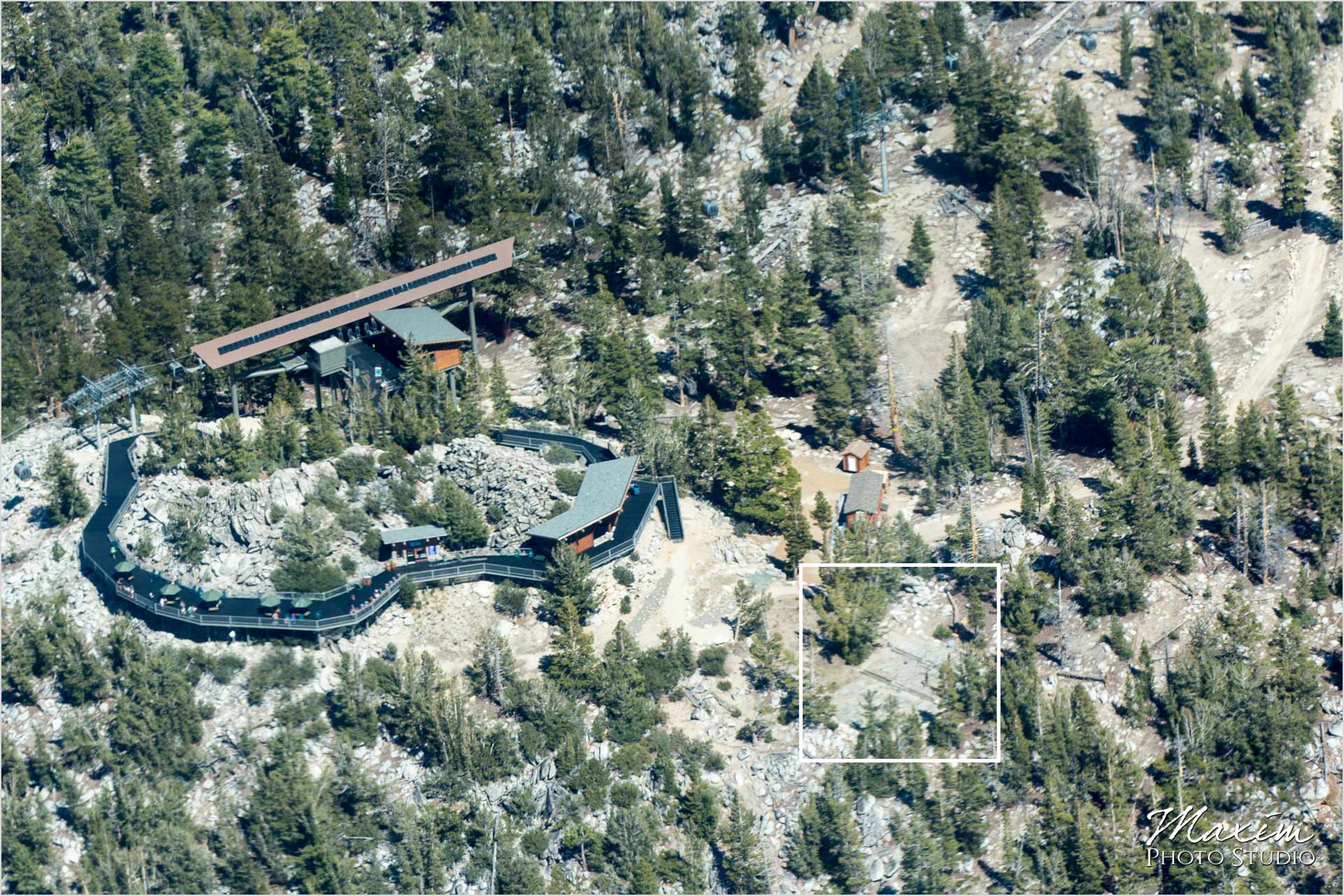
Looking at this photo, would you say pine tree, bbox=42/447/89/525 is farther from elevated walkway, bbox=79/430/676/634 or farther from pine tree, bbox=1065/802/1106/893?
pine tree, bbox=1065/802/1106/893

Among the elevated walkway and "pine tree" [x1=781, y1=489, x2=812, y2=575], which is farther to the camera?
"pine tree" [x1=781, y1=489, x2=812, y2=575]

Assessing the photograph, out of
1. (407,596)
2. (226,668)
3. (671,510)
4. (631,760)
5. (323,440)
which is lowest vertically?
(631,760)

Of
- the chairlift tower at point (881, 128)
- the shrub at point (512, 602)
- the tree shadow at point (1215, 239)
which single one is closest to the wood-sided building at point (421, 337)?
the shrub at point (512, 602)

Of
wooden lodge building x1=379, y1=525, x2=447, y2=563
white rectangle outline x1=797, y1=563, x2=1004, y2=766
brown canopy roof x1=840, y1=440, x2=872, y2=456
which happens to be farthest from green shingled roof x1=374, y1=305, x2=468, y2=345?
white rectangle outline x1=797, y1=563, x2=1004, y2=766

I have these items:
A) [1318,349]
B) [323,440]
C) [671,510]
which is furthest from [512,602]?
[1318,349]

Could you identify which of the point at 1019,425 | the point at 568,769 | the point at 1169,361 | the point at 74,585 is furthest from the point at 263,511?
the point at 1169,361

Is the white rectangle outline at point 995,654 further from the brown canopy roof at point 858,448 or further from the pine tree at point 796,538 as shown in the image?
the brown canopy roof at point 858,448

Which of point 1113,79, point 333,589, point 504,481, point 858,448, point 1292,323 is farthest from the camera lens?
point 1113,79

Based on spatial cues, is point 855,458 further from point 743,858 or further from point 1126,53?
point 1126,53
